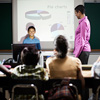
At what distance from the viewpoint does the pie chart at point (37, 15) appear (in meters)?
5.64

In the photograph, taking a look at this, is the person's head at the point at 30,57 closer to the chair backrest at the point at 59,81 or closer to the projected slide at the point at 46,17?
the chair backrest at the point at 59,81

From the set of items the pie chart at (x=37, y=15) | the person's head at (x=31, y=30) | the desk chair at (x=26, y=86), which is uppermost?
the pie chart at (x=37, y=15)

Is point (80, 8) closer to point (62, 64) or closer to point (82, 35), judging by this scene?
point (82, 35)

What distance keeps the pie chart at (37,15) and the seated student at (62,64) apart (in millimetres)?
3337

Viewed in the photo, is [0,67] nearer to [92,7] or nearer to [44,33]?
[44,33]

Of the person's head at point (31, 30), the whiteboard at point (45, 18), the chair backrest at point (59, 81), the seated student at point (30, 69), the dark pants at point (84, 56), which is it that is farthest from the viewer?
the whiteboard at point (45, 18)

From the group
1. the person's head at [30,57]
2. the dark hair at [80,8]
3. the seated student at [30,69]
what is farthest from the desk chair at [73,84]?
the dark hair at [80,8]

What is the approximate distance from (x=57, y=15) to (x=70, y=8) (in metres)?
0.37

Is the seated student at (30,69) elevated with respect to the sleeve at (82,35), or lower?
lower

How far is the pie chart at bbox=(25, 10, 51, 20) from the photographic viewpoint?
5.64 m

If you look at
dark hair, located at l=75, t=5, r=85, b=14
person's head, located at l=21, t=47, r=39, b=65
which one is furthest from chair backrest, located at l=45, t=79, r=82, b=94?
dark hair, located at l=75, t=5, r=85, b=14

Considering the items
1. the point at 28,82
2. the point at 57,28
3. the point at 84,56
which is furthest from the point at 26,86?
the point at 57,28

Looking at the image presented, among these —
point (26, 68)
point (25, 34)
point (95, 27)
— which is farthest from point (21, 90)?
point (95, 27)

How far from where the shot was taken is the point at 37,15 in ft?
18.6
